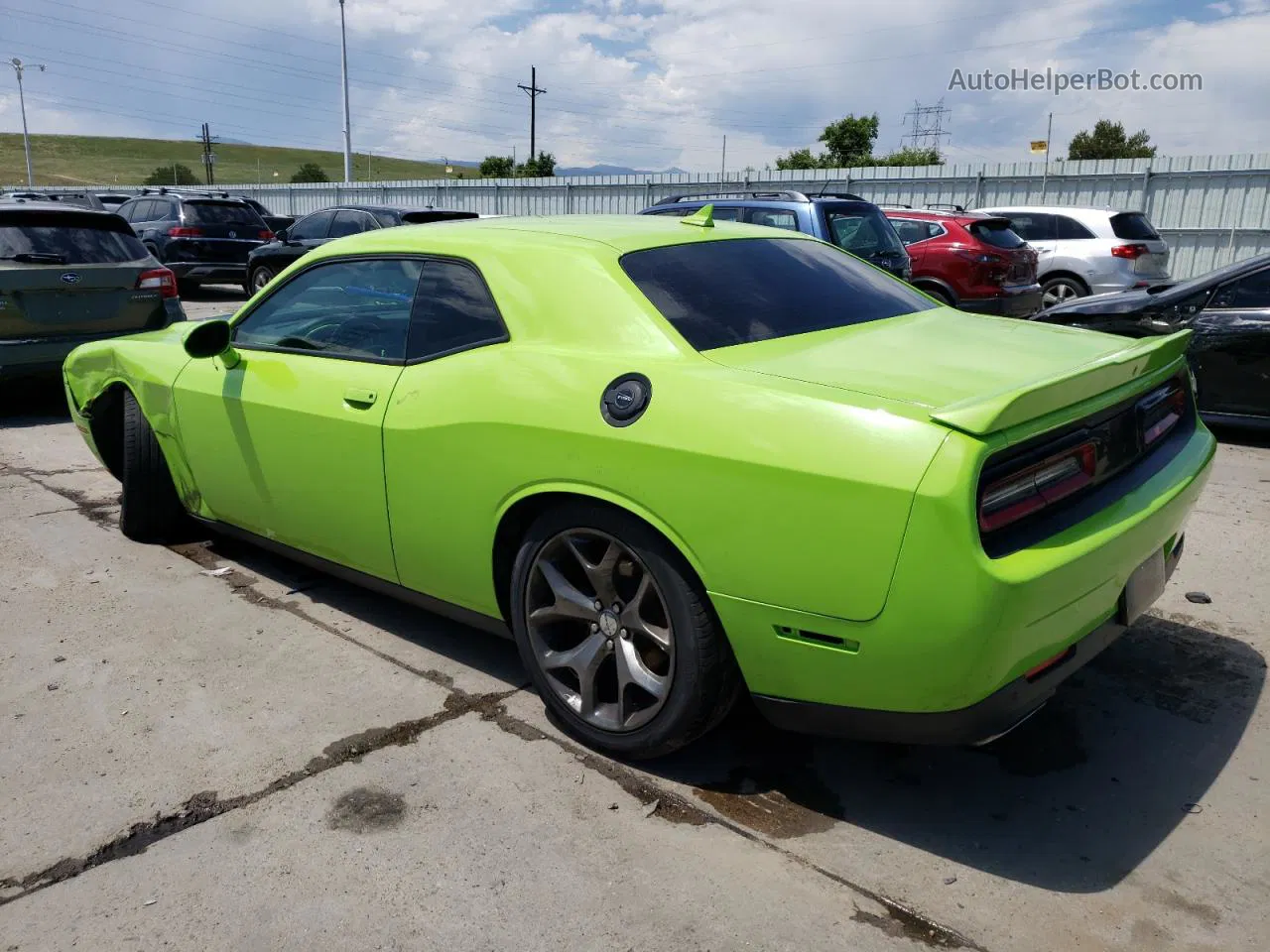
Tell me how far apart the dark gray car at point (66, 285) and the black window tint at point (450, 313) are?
18.0 ft

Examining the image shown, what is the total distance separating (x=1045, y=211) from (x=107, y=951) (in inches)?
566

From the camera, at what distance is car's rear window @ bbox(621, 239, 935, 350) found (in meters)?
3.01

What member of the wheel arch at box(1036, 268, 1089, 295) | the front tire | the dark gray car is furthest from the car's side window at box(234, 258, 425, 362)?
the wheel arch at box(1036, 268, 1089, 295)

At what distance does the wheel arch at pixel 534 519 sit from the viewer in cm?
263

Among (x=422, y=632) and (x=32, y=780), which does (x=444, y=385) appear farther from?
(x=32, y=780)

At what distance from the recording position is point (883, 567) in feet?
7.43

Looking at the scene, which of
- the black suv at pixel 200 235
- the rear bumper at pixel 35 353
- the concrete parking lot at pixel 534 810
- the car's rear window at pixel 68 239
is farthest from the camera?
the black suv at pixel 200 235

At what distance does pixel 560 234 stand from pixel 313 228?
12819mm

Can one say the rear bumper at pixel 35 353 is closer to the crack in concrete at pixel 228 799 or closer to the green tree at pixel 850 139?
the crack in concrete at pixel 228 799

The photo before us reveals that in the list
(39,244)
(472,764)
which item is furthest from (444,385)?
(39,244)

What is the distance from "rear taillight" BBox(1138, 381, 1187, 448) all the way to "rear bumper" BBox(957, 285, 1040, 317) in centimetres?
839

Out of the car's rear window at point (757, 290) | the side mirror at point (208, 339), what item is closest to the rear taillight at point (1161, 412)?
the car's rear window at point (757, 290)

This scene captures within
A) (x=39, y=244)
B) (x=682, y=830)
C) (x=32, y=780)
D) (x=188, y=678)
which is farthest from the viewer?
(x=39, y=244)

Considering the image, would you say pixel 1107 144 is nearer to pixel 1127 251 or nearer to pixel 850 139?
pixel 850 139
